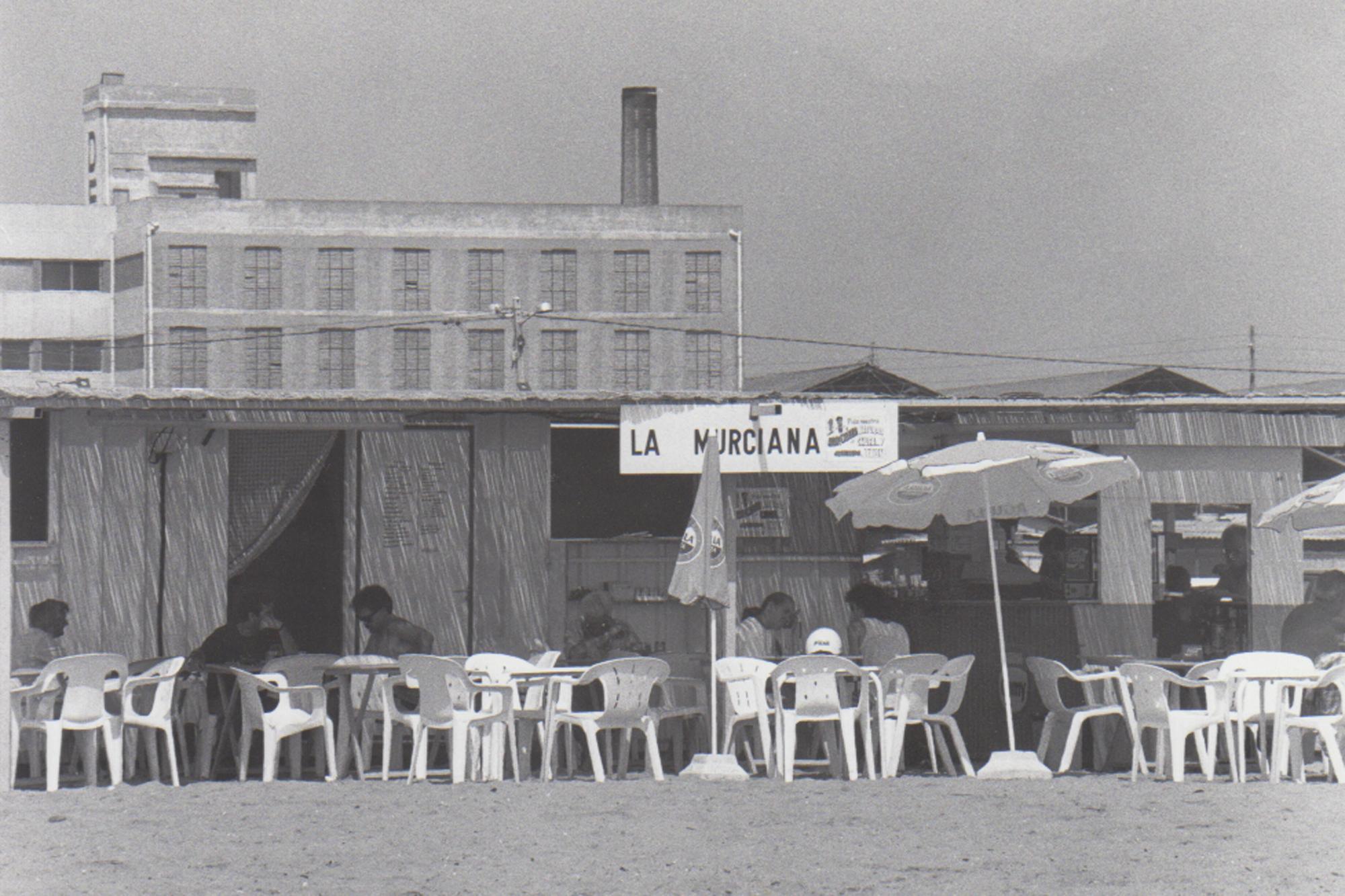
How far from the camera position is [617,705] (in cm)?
1042

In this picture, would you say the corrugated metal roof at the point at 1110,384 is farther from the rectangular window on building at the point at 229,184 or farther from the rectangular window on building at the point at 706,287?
the rectangular window on building at the point at 229,184

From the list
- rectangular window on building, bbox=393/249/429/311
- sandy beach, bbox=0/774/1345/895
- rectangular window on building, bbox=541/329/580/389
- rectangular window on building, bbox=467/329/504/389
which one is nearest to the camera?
sandy beach, bbox=0/774/1345/895

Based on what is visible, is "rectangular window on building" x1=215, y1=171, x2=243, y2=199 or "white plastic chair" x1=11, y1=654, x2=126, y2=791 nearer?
"white plastic chair" x1=11, y1=654, x2=126, y2=791

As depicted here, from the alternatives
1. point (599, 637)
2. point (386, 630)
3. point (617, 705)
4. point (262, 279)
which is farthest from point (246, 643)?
point (262, 279)

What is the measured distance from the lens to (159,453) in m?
12.5

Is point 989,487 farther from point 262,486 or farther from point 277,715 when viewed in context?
point 262,486

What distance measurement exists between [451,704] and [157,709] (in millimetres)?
1534

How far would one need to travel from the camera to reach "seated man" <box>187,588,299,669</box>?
11.1 m

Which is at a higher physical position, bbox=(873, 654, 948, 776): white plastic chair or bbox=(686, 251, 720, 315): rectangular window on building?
bbox=(686, 251, 720, 315): rectangular window on building

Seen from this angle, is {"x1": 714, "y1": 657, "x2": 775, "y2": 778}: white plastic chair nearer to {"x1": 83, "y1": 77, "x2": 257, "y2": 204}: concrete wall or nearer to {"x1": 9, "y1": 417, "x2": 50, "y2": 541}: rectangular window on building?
{"x1": 9, "y1": 417, "x2": 50, "y2": 541}: rectangular window on building

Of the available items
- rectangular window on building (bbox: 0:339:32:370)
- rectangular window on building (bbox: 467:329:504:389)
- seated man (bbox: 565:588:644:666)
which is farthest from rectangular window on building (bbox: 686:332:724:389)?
seated man (bbox: 565:588:644:666)

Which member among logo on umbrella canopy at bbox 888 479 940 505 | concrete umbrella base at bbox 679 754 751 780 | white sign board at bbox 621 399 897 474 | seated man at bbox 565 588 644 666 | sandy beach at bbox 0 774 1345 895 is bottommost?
sandy beach at bbox 0 774 1345 895

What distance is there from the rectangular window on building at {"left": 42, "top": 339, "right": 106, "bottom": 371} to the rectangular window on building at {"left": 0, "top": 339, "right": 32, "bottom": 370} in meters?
0.51

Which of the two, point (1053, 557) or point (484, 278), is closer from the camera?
point (1053, 557)
